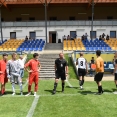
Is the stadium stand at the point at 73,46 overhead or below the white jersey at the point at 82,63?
overhead

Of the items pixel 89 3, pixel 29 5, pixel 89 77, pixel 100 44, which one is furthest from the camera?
pixel 29 5

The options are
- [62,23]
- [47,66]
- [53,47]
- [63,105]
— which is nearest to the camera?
[63,105]

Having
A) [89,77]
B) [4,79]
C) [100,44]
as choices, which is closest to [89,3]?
[100,44]

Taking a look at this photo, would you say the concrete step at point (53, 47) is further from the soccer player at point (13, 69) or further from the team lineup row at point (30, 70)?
the soccer player at point (13, 69)

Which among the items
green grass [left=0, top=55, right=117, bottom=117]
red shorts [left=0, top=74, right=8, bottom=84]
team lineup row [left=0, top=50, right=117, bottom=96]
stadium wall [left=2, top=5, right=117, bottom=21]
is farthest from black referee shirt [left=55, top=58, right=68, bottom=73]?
stadium wall [left=2, top=5, right=117, bottom=21]

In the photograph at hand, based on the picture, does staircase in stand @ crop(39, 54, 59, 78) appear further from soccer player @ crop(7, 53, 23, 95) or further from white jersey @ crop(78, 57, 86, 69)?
soccer player @ crop(7, 53, 23, 95)

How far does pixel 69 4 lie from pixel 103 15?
22.1 feet

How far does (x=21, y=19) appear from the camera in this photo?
139 ft

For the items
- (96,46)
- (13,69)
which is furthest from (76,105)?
(96,46)

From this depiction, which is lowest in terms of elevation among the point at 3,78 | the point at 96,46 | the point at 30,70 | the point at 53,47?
the point at 3,78

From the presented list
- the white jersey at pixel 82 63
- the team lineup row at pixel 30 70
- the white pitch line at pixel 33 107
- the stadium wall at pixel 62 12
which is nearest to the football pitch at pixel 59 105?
the white pitch line at pixel 33 107

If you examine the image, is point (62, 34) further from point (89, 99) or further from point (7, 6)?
point (89, 99)

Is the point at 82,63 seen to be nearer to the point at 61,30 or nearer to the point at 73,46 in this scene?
→ the point at 73,46

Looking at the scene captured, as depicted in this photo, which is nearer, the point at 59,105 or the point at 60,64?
the point at 59,105
